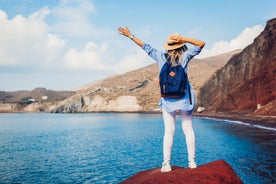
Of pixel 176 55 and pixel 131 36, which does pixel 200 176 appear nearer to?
pixel 176 55

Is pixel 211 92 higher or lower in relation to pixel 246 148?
higher

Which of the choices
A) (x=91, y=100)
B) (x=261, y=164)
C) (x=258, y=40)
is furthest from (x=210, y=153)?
(x=91, y=100)

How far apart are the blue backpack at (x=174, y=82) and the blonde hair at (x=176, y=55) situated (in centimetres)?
11

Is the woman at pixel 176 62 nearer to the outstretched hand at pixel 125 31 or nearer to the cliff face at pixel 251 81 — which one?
the outstretched hand at pixel 125 31

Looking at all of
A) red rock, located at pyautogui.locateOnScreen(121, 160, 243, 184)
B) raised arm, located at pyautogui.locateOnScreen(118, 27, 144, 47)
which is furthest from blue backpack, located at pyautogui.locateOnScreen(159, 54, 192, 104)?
red rock, located at pyautogui.locateOnScreen(121, 160, 243, 184)

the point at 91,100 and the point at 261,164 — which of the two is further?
the point at 91,100

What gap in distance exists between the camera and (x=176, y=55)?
7.11 metres

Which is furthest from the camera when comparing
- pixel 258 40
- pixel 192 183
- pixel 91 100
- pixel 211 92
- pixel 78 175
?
pixel 91 100

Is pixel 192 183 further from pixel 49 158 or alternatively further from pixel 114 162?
pixel 49 158

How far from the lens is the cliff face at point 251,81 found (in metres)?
63.4

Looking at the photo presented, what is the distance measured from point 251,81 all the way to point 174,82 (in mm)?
71745

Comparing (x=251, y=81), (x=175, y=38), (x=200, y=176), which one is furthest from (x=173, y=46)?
(x=251, y=81)

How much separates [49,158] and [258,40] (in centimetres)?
6367

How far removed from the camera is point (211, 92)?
103312 millimetres
